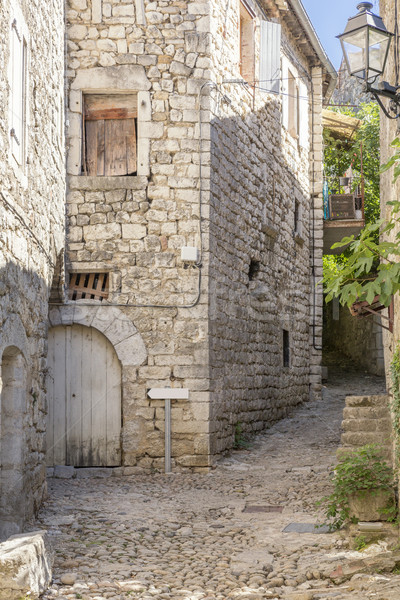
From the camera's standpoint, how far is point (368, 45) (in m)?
4.84

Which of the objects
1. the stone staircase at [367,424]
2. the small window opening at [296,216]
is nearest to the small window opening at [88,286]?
the stone staircase at [367,424]

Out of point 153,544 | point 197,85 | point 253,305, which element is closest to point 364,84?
point 153,544

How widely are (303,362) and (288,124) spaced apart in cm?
423

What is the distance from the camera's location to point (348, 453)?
238 inches

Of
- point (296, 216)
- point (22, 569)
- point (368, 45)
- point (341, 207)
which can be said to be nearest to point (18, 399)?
point (22, 569)

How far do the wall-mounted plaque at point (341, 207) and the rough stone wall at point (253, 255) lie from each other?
1.05 metres

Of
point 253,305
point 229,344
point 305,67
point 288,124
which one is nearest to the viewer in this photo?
point 229,344

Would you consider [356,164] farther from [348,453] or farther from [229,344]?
[348,453]

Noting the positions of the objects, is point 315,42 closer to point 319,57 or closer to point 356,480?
point 319,57

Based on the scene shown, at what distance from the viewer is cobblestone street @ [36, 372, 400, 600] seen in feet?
14.9

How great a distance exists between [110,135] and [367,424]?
467 centimetres

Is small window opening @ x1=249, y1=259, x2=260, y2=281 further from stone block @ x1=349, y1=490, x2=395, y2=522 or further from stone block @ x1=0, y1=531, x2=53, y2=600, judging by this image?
stone block @ x1=0, y1=531, x2=53, y2=600

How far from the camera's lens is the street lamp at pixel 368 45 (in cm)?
480

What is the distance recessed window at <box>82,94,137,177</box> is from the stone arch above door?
5.50ft
